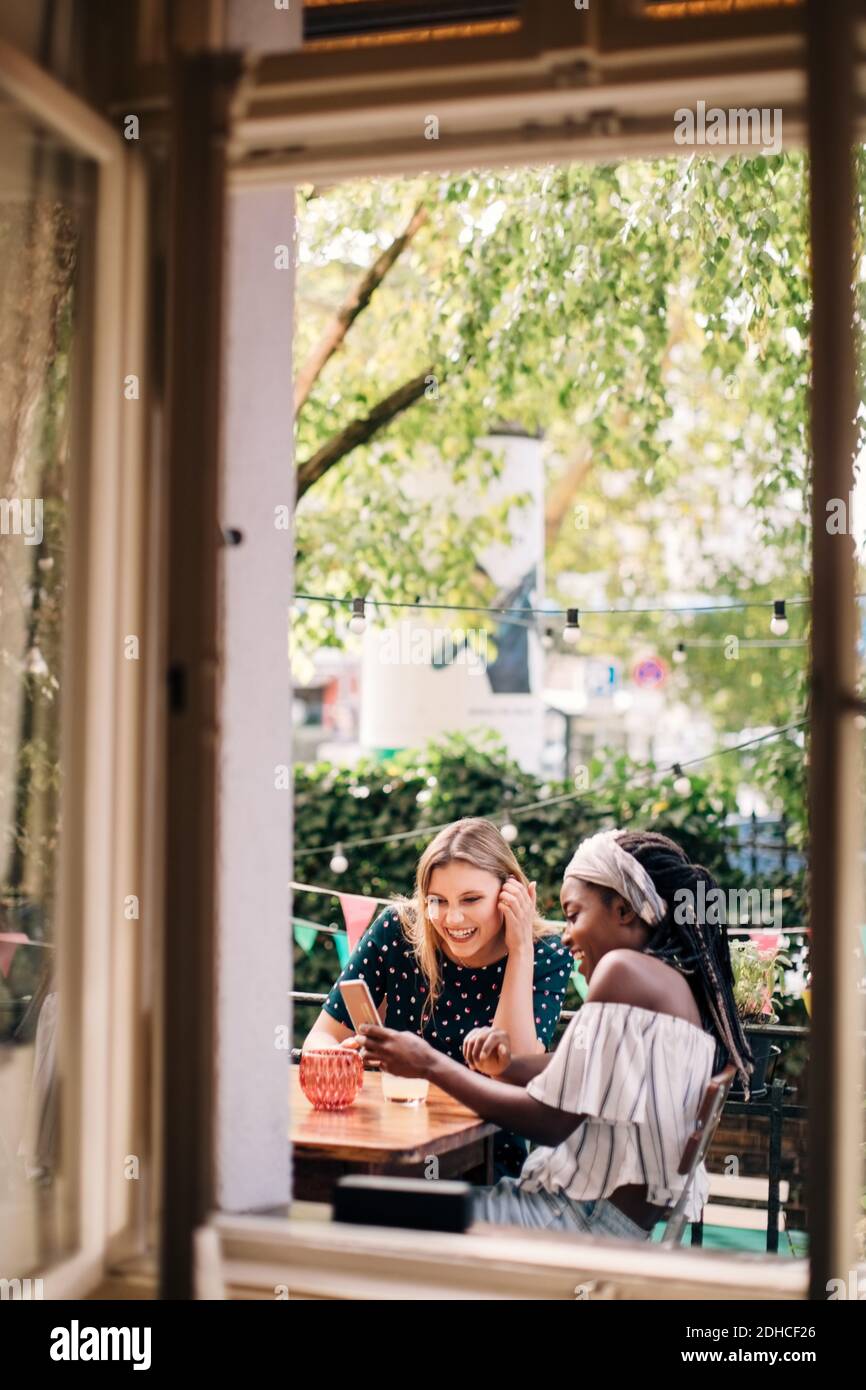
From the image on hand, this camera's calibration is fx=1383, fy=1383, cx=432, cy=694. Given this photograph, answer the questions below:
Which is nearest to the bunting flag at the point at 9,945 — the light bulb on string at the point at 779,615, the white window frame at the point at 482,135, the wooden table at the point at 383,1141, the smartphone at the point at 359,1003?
the white window frame at the point at 482,135

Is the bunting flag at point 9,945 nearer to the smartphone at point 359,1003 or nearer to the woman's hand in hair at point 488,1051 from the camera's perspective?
the smartphone at point 359,1003

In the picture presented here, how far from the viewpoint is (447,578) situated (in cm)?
617

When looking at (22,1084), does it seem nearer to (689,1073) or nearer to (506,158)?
(689,1073)

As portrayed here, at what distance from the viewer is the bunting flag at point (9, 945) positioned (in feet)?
6.88

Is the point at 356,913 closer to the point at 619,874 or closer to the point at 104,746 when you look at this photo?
the point at 619,874

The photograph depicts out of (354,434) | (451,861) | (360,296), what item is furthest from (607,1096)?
(360,296)

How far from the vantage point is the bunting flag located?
2.10 m

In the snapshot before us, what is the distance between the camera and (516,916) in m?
3.19

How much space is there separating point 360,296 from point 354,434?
0.53 m

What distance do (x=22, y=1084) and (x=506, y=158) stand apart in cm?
156

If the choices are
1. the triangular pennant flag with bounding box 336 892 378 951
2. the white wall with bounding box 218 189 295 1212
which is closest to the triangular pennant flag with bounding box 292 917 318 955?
the triangular pennant flag with bounding box 336 892 378 951

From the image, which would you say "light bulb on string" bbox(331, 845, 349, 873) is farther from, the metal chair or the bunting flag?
the bunting flag

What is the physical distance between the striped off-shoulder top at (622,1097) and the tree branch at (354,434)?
3.29m

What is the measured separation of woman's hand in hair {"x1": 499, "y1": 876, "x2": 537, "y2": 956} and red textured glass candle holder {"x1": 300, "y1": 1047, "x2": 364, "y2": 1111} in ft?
1.68
